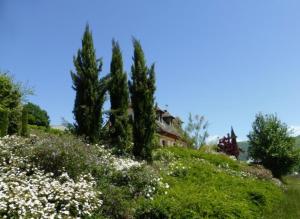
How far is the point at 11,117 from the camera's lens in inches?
931

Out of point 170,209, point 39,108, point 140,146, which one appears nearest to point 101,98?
point 140,146

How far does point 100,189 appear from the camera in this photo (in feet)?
45.5

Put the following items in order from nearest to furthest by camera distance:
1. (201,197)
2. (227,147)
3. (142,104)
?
(201,197), (142,104), (227,147)

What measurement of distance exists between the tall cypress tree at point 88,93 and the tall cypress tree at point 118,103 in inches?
47.5

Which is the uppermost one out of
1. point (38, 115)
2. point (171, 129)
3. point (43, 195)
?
point (38, 115)

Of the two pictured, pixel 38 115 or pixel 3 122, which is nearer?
pixel 3 122

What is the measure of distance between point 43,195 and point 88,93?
10093 mm

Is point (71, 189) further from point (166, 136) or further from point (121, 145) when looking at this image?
point (166, 136)

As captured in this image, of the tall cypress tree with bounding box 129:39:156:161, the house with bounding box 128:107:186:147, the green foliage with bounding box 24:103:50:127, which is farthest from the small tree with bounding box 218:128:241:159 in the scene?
the tall cypress tree with bounding box 129:39:156:161

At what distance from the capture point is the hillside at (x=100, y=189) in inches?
481

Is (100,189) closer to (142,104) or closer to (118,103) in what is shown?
(142,104)

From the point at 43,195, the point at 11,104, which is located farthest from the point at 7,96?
the point at 43,195

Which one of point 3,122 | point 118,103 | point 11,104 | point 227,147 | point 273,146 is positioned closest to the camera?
point 3,122

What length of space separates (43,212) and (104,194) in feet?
8.26
